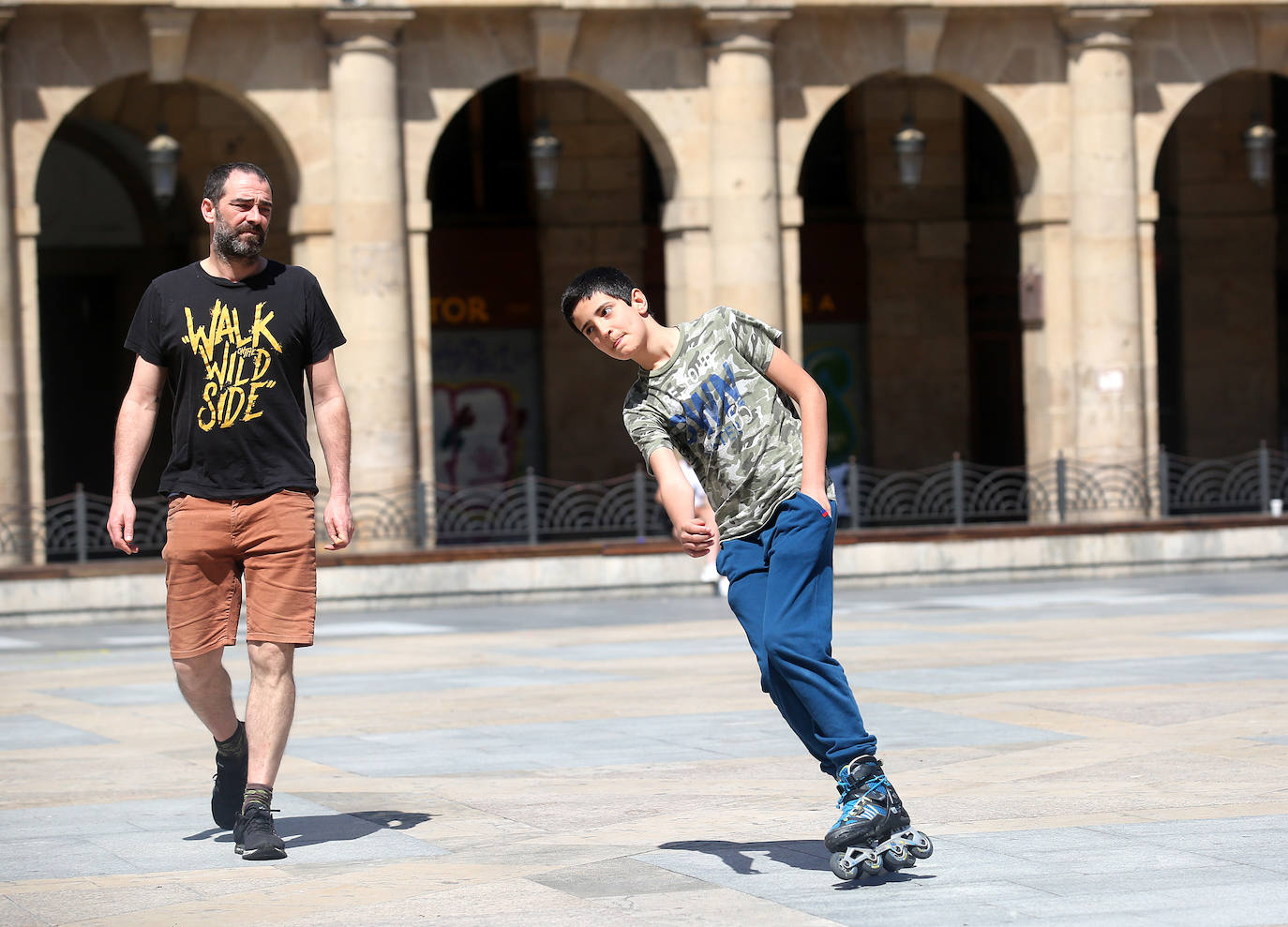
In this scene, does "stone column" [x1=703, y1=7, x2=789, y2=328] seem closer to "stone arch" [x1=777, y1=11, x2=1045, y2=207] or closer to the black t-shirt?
"stone arch" [x1=777, y1=11, x2=1045, y2=207]

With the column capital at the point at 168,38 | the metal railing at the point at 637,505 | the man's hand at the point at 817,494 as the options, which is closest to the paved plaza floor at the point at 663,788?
the man's hand at the point at 817,494

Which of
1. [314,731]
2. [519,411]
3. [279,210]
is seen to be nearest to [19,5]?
[279,210]

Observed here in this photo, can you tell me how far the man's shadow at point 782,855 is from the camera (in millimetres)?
5969

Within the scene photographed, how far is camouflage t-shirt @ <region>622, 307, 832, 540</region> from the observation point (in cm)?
625

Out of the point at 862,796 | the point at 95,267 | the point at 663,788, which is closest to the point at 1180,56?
the point at 95,267

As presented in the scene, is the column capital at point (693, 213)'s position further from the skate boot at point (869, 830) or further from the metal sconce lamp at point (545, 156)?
the skate boot at point (869, 830)

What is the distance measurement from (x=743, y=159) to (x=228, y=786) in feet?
54.5

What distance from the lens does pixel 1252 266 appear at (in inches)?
1191

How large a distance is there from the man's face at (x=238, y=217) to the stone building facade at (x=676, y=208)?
14.7 m

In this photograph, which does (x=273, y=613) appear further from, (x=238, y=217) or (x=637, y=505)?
(x=637, y=505)

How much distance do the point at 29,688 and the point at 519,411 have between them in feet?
51.7

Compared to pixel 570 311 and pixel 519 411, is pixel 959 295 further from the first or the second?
pixel 570 311

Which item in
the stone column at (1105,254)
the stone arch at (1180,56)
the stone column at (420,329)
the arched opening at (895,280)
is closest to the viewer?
the stone column at (420,329)

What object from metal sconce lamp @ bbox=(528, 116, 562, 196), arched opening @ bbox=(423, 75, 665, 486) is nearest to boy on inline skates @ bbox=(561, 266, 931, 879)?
metal sconce lamp @ bbox=(528, 116, 562, 196)
